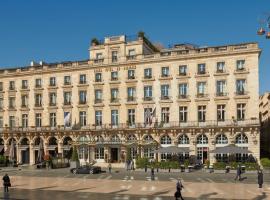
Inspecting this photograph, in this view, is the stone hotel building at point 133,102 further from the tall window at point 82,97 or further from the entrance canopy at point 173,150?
the entrance canopy at point 173,150

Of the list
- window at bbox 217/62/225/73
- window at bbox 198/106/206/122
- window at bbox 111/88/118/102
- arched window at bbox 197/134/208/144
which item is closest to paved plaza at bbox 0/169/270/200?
arched window at bbox 197/134/208/144

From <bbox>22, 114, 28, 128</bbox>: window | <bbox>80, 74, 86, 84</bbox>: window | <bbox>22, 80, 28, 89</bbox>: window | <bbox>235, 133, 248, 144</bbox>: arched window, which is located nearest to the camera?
<bbox>235, 133, 248, 144</bbox>: arched window

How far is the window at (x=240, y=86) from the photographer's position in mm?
60812

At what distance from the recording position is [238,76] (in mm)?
61094

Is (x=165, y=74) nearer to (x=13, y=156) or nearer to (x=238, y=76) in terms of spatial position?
(x=238, y=76)

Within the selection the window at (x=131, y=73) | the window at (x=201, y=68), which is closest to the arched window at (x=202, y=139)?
the window at (x=201, y=68)

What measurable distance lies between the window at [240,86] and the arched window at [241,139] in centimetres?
644

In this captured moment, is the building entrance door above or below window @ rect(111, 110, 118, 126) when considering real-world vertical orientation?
below

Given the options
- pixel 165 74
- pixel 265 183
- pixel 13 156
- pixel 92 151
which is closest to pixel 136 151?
pixel 92 151

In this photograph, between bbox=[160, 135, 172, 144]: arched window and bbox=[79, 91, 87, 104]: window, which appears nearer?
bbox=[160, 135, 172, 144]: arched window

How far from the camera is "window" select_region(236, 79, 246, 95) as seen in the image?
60.8 m

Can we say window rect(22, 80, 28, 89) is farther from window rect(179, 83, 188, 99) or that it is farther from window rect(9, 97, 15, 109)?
window rect(179, 83, 188, 99)

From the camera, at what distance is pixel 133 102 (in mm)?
67312

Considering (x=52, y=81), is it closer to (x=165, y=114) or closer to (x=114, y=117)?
(x=114, y=117)
